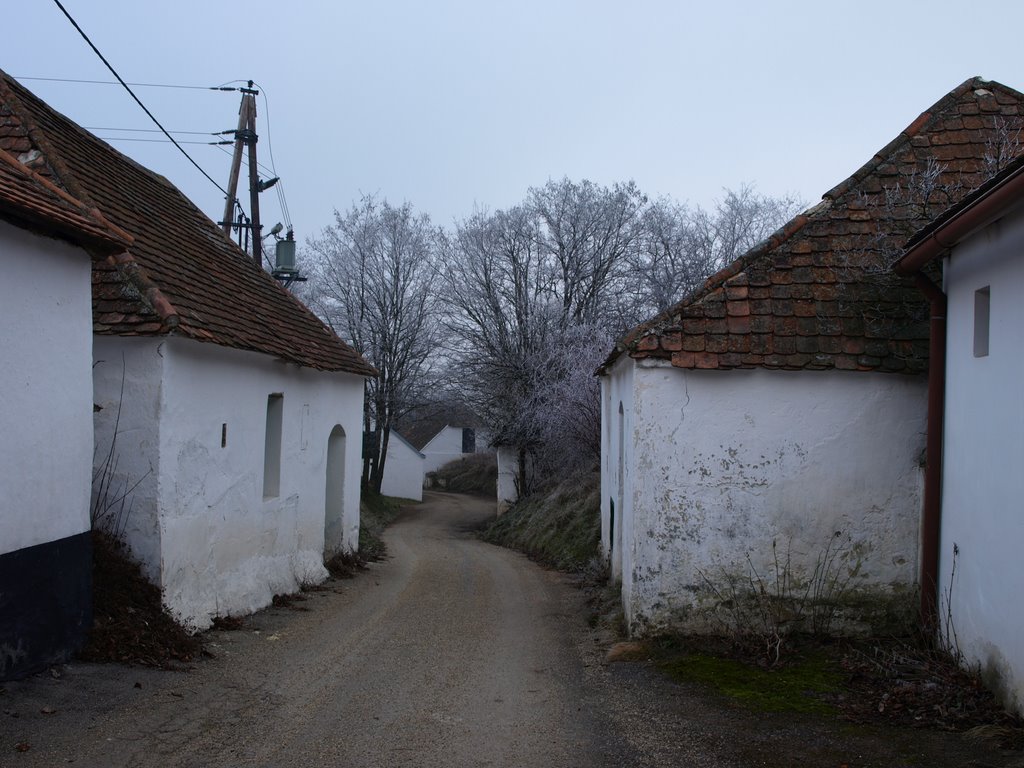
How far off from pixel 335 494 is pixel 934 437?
1117 cm

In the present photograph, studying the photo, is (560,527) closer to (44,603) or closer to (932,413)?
(932,413)

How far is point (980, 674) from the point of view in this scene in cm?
651

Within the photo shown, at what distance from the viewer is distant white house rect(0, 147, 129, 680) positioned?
262 inches

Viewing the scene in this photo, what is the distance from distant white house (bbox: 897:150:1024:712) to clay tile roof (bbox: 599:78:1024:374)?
0.79 m

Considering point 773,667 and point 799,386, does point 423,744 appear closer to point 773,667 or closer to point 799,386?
point 773,667

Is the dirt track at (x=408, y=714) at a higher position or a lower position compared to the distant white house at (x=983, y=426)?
lower

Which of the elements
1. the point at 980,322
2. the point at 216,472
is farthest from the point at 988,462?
the point at 216,472

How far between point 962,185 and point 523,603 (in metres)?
8.06

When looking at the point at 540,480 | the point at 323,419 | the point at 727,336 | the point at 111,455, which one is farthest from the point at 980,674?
the point at 540,480

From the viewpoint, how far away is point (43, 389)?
709 centimetres

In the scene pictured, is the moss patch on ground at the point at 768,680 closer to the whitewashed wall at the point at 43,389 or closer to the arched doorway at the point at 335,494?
the whitewashed wall at the point at 43,389

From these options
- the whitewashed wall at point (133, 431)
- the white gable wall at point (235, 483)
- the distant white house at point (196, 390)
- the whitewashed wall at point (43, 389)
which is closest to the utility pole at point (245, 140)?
the distant white house at point (196, 390)

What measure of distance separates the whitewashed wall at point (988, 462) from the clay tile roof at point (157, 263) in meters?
7.26

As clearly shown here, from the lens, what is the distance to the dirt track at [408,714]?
577cm
